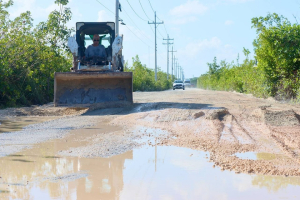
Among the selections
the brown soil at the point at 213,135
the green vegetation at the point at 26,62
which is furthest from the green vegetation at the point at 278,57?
the green vegetation at the point at 26,62

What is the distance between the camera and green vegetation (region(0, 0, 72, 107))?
1603 cm

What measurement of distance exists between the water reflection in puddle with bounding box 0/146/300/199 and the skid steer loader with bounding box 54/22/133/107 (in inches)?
314

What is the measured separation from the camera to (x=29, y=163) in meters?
5.86

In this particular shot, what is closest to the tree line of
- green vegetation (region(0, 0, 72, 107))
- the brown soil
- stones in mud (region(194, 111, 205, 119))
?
green vegetation (region(0, 0, 72, 107))

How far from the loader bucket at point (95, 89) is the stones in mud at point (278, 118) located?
5284 mm

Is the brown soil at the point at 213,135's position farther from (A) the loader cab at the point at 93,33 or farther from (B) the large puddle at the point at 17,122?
(A) the loader cab at the point at 93,33

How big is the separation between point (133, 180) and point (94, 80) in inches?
395

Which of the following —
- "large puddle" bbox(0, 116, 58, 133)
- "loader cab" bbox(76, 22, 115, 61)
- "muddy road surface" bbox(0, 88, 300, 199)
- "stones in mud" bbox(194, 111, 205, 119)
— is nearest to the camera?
"muddy road surface" bbox(0, 88, 300, 199)

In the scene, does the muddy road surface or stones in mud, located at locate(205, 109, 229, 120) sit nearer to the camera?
the muddy road surface

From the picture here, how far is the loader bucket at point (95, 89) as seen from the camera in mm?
14109

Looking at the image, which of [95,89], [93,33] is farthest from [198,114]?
[93,33]

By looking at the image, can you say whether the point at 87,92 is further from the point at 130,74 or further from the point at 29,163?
the point at 29,163

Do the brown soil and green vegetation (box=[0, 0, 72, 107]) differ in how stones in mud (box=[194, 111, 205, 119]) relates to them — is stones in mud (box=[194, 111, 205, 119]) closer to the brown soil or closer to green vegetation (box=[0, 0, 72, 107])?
the brown soil

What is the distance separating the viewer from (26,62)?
16.5 m
